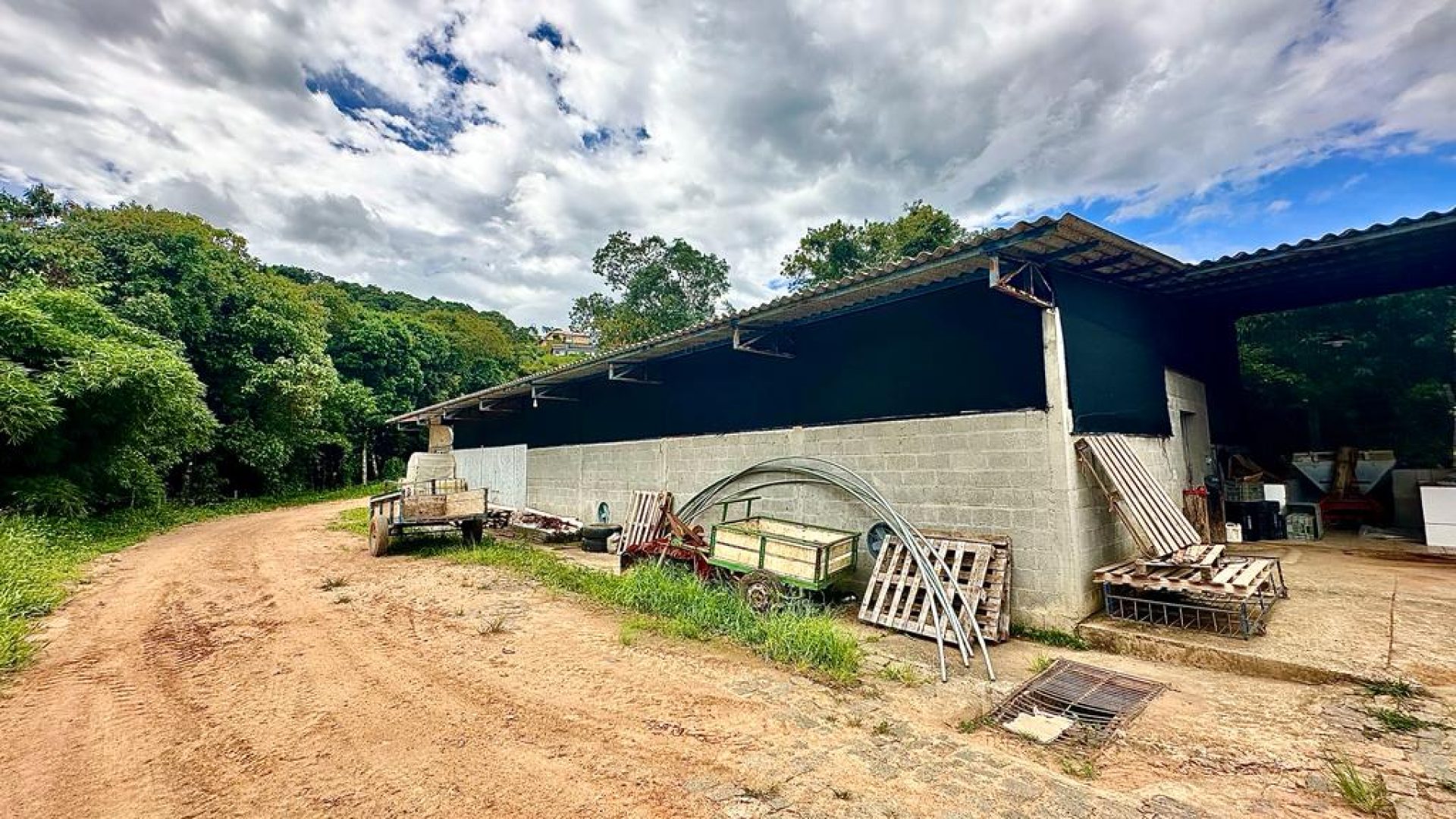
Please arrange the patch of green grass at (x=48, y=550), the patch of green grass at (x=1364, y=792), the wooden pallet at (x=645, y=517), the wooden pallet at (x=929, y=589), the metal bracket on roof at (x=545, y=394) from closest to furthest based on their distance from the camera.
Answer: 1. the patch of green grass at (x=1364, y=792)
2. the wooden pallet at (x=929, y=589)
3. the patch of green grass at (x=48, y=550)
4. the wooden pallet at (x=645, y=517)
5. the metal bracket on roof at (x=545, y=394)

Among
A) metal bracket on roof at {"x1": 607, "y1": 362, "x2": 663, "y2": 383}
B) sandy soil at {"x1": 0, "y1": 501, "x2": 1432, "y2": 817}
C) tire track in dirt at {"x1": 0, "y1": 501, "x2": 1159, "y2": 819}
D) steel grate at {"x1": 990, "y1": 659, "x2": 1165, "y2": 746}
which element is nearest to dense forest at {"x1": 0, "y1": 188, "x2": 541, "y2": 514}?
tire track in dirt at {"x1": 0, "y1": 501, "x2": 1159, "y2": 819}

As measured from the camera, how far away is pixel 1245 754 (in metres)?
2.80

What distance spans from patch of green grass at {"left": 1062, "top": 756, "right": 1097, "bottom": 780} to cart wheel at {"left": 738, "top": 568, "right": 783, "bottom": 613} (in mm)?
2762

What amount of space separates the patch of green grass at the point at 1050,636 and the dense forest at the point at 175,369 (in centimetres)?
1401

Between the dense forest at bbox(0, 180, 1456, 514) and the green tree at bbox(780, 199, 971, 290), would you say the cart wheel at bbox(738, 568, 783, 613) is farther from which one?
the green tree at bbox(780, 199, 971, 290)

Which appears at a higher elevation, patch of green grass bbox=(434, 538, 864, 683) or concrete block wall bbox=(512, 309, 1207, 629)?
concrete block wall bbox=(512, 309, 1207, 629)

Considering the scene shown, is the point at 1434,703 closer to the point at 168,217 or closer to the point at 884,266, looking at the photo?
the point at 884,266

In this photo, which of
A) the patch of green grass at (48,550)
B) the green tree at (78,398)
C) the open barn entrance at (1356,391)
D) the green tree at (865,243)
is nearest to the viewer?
the patch of green grass at (48,550)

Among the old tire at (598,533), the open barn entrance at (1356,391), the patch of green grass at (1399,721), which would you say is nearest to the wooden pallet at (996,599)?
the patch of green grass at (1399,721)

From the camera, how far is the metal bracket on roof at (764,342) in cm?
708

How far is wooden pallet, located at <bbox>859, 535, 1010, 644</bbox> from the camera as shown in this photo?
186 inches

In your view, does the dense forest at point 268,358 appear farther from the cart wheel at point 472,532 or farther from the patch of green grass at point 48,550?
the cart wheel at point 472,532

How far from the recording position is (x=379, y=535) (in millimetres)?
9266

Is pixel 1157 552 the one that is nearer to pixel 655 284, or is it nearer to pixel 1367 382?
pixel 1367 382
